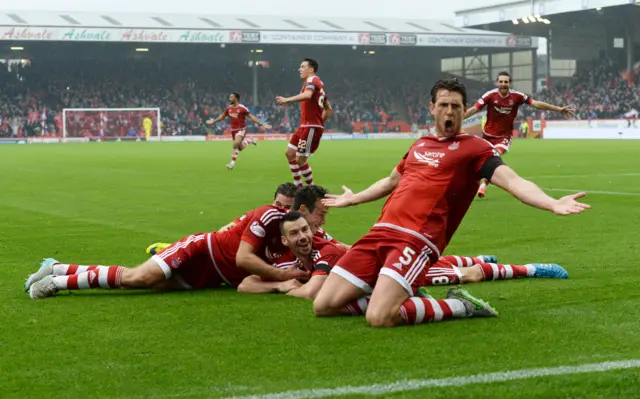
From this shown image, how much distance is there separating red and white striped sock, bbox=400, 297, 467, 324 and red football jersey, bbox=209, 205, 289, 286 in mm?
1564

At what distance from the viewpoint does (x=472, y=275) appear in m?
7.84

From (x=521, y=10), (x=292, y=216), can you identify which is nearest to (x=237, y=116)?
(x=292, y=216)

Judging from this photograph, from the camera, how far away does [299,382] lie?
4.69 m

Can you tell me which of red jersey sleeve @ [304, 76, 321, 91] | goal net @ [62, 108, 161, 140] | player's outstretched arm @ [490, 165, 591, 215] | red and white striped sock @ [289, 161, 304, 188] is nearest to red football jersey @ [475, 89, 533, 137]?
red jersey sleeve @ [304, 76, 321, 91]

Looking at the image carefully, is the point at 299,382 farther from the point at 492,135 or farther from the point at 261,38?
the point at 261,38

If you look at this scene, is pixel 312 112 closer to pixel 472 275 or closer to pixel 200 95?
pixel 472 275

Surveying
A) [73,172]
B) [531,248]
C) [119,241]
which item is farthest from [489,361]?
[73,172]

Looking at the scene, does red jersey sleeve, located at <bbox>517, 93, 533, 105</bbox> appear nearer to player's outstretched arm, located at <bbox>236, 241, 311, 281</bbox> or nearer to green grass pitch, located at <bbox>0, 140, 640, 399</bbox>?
green grass pitch, located at <bbox>0, 140, 640, 399</bbox>

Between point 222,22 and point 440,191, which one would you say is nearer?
point 440,191

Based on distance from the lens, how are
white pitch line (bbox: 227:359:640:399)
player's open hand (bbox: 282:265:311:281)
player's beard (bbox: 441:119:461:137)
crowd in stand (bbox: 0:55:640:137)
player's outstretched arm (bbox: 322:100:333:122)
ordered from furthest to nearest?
crowd in stand (bbox: 0:55:640:137) < player's outstretched arm (bbox: 322:100:333:122) < player's open hand (bbox: 282:265:311:281) < player's beard (bbox: 441:119:461:137) < white pitch line (bbox: 227:359:640:399)

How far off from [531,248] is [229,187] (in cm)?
1033

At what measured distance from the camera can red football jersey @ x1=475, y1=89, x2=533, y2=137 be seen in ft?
59.6

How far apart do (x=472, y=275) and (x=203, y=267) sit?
2099mm

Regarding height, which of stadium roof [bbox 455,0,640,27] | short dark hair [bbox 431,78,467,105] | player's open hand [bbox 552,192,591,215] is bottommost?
player's open hand [bbox 552,192,591,215]
